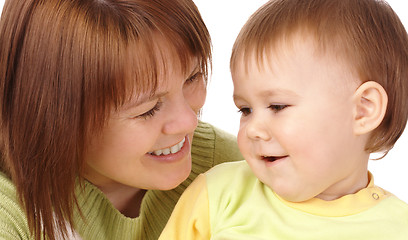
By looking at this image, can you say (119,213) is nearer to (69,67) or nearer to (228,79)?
(69,67)

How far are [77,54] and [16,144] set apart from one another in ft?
0.92

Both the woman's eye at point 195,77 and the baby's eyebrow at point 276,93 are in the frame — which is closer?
the baby's eyebrow at point 276,93

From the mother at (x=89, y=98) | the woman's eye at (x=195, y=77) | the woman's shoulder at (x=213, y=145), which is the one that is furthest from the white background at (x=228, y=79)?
the mother at (x=89, y=98)

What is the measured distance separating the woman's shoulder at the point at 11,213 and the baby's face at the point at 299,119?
0.62m

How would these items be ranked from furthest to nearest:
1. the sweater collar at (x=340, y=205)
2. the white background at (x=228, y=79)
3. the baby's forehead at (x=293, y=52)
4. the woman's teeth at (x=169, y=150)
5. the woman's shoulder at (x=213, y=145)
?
the white background at (x=228, y=79) → the woman's shoulder at (x=213, y=145) → the woman's teeth at (x=169, y=150) → the sweater collar at (x=340, y=205) → the baby's forehead at (x=293, y=52)

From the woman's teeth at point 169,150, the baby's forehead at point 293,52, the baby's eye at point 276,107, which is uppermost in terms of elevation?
the baby's forehead at point 293,52

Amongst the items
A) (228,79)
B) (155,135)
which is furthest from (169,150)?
(228,79)

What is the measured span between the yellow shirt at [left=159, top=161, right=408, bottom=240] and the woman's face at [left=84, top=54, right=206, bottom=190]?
0.41ft

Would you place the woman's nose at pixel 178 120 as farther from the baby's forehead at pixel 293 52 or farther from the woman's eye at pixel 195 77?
the baby's forehead at pixel 293 52

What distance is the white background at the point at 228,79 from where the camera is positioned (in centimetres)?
245

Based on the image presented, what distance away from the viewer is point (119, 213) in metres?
1.80

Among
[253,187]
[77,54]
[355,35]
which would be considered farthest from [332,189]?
[77,54]

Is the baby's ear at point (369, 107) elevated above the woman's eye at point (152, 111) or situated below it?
above

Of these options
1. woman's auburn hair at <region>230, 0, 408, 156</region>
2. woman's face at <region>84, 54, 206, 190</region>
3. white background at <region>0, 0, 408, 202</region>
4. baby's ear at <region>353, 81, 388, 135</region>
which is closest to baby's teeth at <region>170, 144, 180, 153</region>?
woman's face at <region>84, 54, 206, 190</region>
